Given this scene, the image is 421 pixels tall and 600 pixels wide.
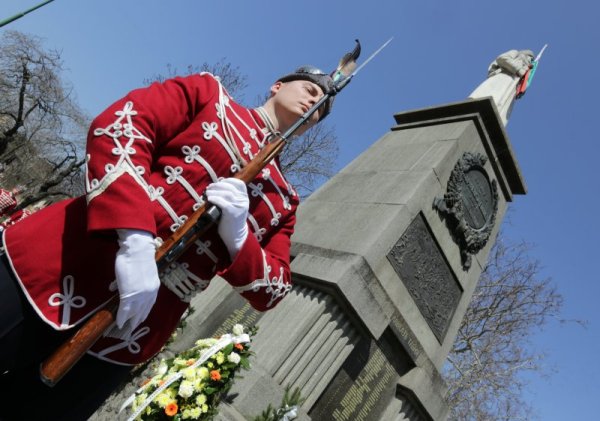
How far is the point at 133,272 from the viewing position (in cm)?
173

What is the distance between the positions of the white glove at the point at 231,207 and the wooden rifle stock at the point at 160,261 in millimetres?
44

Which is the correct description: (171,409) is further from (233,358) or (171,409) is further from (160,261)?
(160,261)

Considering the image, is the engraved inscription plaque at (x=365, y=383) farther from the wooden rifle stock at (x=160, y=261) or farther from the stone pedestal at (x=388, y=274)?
the wooden rifle stock at (x=160, y=261)

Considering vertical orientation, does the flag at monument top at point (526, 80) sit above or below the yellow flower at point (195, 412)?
above

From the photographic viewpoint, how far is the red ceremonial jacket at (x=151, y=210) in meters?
Answer: 1.78

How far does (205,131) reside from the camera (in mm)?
2180

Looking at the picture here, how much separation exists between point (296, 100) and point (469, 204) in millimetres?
5039

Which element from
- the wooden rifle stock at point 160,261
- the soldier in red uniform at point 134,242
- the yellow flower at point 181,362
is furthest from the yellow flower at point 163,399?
the wooden rifle stock at point 160,261

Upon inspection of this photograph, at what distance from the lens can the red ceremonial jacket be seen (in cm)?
178

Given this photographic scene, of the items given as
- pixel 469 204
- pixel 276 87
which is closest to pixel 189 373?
pixel 276 87

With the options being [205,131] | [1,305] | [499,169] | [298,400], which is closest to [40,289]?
[1,305]

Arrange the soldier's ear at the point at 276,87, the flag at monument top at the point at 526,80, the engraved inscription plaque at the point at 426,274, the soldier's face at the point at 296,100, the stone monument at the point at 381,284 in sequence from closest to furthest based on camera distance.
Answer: the soldier's face at the point at 296,100, the soldier's ear at the point at 276,87, the stone monument at the point at 381,284, the engraved inscription plaque at the point at 426,274, the flag at monument top at the point at 526,80

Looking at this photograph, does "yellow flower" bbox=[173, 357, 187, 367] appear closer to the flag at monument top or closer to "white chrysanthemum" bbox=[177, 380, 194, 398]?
"white chrysanthemum" bbox=[177, 380, 194, 398]

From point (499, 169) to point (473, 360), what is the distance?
15154 mm
